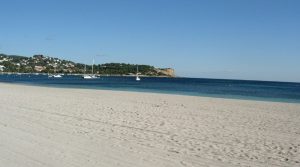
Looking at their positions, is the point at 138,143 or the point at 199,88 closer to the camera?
the point at 138,143

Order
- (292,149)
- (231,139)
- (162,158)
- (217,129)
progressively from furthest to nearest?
(217,129)
(231,139)
(292,149)
(162,158)

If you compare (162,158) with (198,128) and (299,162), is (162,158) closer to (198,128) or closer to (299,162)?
(299,162)

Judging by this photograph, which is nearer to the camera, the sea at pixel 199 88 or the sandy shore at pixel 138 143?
the sandy shore at pixel 138 143

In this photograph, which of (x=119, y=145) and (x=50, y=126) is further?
(x=50, y=126)

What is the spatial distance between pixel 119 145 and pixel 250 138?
11.9 feet

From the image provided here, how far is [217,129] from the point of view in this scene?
11789mm

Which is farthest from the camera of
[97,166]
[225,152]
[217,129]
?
[217,129]

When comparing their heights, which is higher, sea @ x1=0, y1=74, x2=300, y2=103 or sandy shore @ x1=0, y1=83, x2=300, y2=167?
sandy shore @ x1=0, y1=83, x2=300, y2=167

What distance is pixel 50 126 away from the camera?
11.0 m

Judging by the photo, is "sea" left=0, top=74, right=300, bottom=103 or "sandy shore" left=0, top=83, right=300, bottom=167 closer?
"sandy shore" left=0, top=83, right=300, bottom=167

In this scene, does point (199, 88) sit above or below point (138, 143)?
below

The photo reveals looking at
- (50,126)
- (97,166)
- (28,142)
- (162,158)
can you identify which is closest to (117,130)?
(50,126)

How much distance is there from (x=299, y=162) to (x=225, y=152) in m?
1.42

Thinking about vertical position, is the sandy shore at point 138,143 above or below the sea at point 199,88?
above
